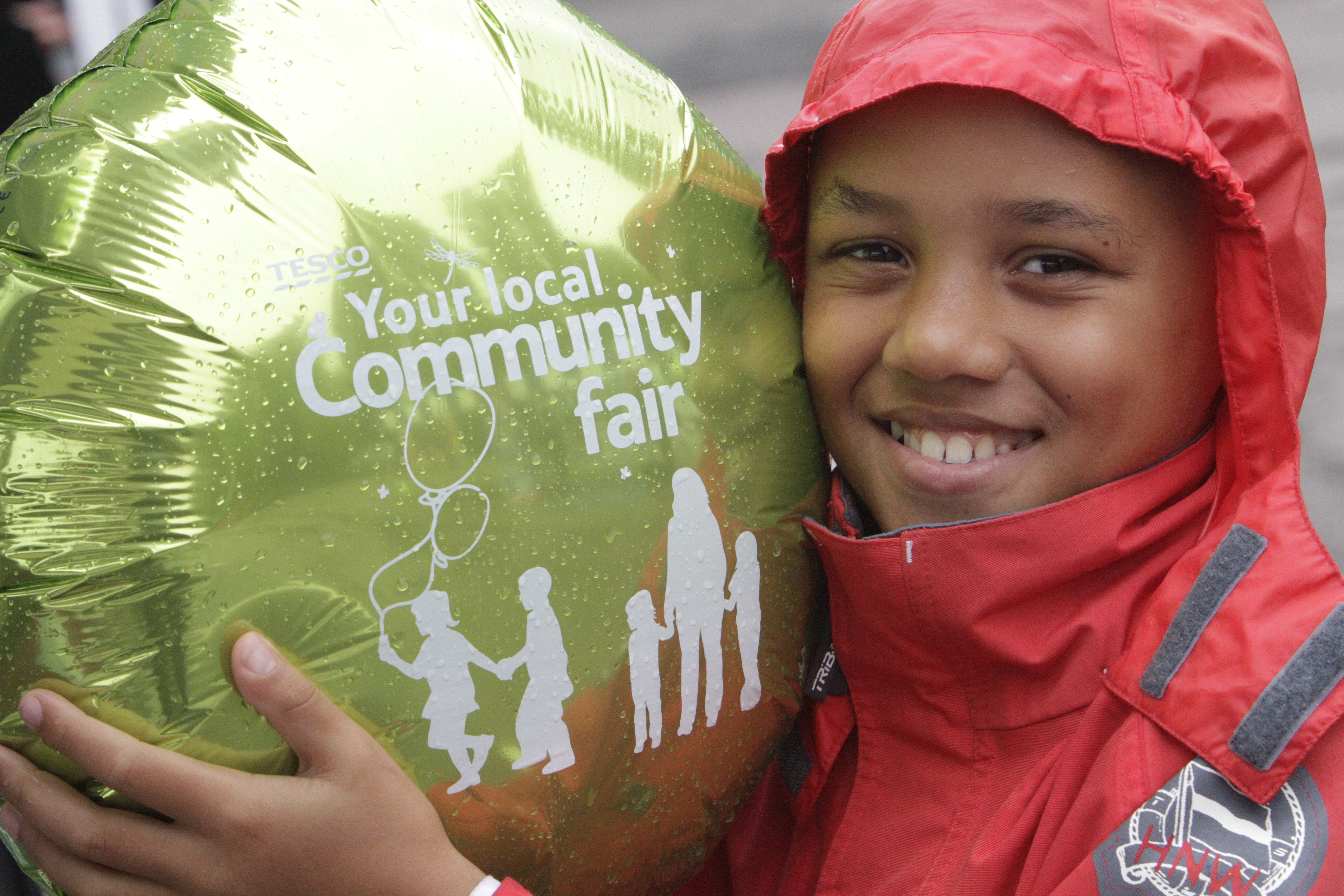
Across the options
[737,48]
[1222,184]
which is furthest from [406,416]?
[737,48]

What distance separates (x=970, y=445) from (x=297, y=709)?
59 cm

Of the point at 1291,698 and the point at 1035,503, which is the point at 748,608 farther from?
the point at 1291,698

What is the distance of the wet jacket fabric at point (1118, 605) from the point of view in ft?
2.66

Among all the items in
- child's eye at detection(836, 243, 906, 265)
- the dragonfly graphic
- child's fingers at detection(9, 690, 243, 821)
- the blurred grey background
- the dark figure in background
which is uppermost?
the dark figure in background

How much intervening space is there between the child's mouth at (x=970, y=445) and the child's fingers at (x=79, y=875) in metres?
0.70

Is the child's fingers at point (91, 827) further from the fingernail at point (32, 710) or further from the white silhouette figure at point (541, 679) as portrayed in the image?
the white silhouette figure at point (541, 679)

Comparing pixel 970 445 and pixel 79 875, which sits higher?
pixel 970 445

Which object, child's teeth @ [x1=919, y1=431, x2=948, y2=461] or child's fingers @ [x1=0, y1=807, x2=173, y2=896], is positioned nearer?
child's fingers @ [x1=0, y1=807, x2=173, y2=896]

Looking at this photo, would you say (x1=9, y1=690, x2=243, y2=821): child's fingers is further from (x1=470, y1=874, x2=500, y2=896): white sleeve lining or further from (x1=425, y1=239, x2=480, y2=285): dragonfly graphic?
(x1=425, y1=239, x2=480, y2=285): dragonfly graphic

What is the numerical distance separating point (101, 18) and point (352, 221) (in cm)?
178

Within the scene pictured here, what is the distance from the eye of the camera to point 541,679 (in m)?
0.86

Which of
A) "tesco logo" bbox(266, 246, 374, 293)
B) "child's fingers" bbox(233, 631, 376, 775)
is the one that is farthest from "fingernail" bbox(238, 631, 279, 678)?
"tesco logo" bbox(266, 246, 374, 293)

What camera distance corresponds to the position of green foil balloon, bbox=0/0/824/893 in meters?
0.75

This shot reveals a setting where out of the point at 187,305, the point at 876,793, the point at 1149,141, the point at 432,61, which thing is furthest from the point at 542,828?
the point at 1149,141
